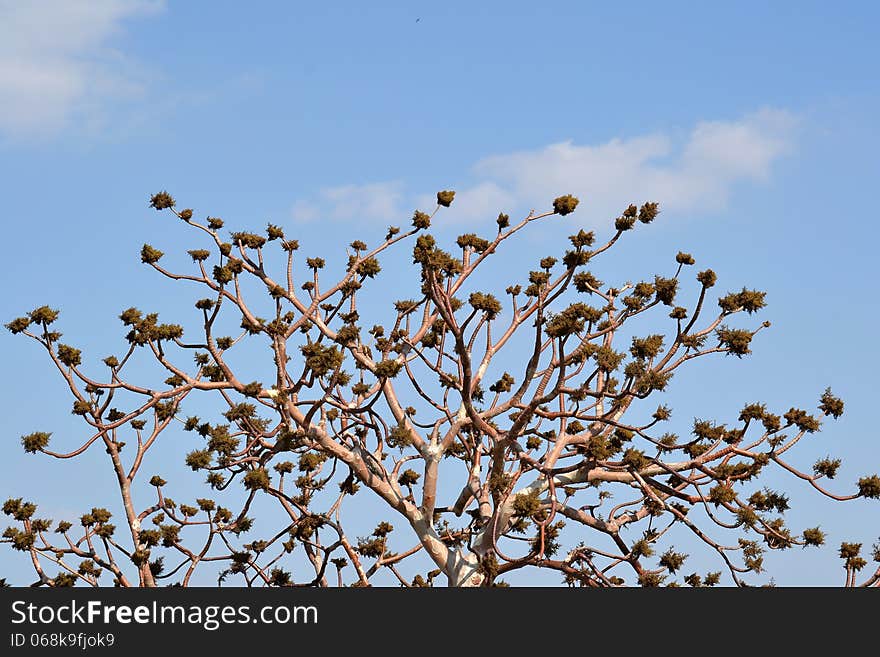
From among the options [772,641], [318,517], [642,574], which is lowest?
[772,641]

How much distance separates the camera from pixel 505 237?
39.2 ft

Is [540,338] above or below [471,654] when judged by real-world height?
above

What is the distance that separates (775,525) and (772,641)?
272cm

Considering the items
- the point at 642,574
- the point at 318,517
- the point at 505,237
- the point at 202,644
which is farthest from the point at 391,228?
the point at 202,644

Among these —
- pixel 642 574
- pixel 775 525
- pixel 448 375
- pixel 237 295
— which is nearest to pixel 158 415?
pixel 237 295

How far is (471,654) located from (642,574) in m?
3.30

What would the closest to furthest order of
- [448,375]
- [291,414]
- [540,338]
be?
[540,338] < [291,414] < [448,375]

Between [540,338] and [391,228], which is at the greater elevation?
[391,228]

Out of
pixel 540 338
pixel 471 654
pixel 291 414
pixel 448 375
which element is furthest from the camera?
pixel 448 375

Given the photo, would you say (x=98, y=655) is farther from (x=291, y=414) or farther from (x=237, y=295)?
(x=237, y=295)

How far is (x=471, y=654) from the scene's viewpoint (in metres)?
8.39

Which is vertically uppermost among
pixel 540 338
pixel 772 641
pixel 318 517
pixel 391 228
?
pixel 391 228

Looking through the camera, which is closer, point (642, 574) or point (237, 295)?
point (642, 574)

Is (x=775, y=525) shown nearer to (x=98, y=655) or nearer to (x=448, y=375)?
(x=448, y=375)
